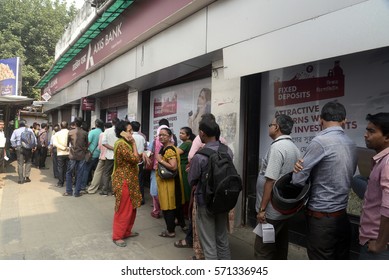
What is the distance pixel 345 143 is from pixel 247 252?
80.7 inches

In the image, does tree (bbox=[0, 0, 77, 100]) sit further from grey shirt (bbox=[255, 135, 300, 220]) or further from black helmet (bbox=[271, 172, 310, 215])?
black helmet (bbox=[271, 172, 310, 215])

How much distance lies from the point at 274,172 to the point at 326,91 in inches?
69.4

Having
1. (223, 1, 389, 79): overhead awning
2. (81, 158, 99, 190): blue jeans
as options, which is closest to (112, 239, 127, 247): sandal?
(223, 1, 389, 79): overhead awning

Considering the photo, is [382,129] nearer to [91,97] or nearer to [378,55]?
[378,55]

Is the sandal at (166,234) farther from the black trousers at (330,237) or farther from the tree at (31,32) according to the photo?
the tree at (31,32)

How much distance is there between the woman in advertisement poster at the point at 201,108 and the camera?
5730 mm

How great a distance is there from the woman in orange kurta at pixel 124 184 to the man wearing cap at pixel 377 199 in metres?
2.65

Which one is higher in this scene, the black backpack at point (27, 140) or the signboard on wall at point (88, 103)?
the signboard on wall at point (88, 103)

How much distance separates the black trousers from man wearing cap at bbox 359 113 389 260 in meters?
0.20

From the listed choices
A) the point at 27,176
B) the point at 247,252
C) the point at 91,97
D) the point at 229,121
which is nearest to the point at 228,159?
the point at 247,252

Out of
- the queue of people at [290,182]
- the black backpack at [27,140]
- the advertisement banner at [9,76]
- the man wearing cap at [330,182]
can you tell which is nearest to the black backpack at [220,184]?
the queue of people at [290,182]

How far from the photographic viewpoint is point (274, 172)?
261 cm

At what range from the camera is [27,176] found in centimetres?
830
